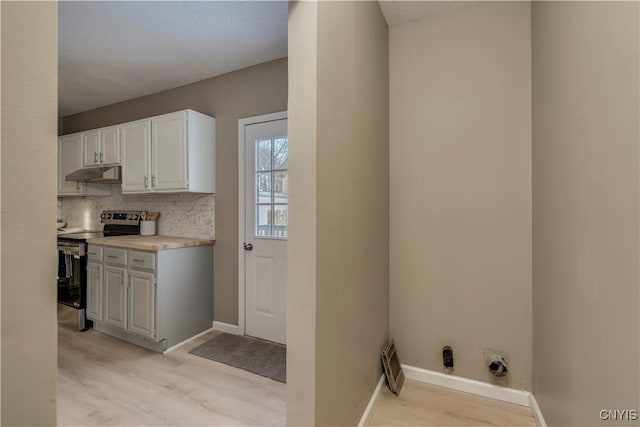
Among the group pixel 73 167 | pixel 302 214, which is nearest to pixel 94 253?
pixel 73 167

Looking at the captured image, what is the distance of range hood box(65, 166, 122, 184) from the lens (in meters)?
3.39

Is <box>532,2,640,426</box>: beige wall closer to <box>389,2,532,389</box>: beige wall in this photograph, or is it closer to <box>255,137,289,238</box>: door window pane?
<box>389,2,532,389</box>: beige wall

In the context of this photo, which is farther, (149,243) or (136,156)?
(136,156)

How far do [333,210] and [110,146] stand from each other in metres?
3.32

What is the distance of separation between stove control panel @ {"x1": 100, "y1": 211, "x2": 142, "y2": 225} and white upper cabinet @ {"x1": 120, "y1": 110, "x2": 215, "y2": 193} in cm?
40

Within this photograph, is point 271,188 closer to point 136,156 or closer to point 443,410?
point 136,156

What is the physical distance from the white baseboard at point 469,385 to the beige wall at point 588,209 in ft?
0.90

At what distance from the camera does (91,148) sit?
3578mm

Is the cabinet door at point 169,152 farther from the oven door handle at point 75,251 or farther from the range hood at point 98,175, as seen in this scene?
the oven door handle at point 75,251

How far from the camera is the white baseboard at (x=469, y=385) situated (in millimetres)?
1940

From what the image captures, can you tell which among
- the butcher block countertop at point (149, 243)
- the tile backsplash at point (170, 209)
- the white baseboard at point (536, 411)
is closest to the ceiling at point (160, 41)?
the tile backsplash at point (170, 209)

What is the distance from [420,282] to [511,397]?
2.97 feet

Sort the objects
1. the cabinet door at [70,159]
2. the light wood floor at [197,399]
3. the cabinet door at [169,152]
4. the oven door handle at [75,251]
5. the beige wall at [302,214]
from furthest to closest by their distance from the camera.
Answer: the cabinet door at [70,159], the oven door handle at [75,251], the cabinet door at [169,152], the light wood floor at [197,399], the beige wall at [302,214]
